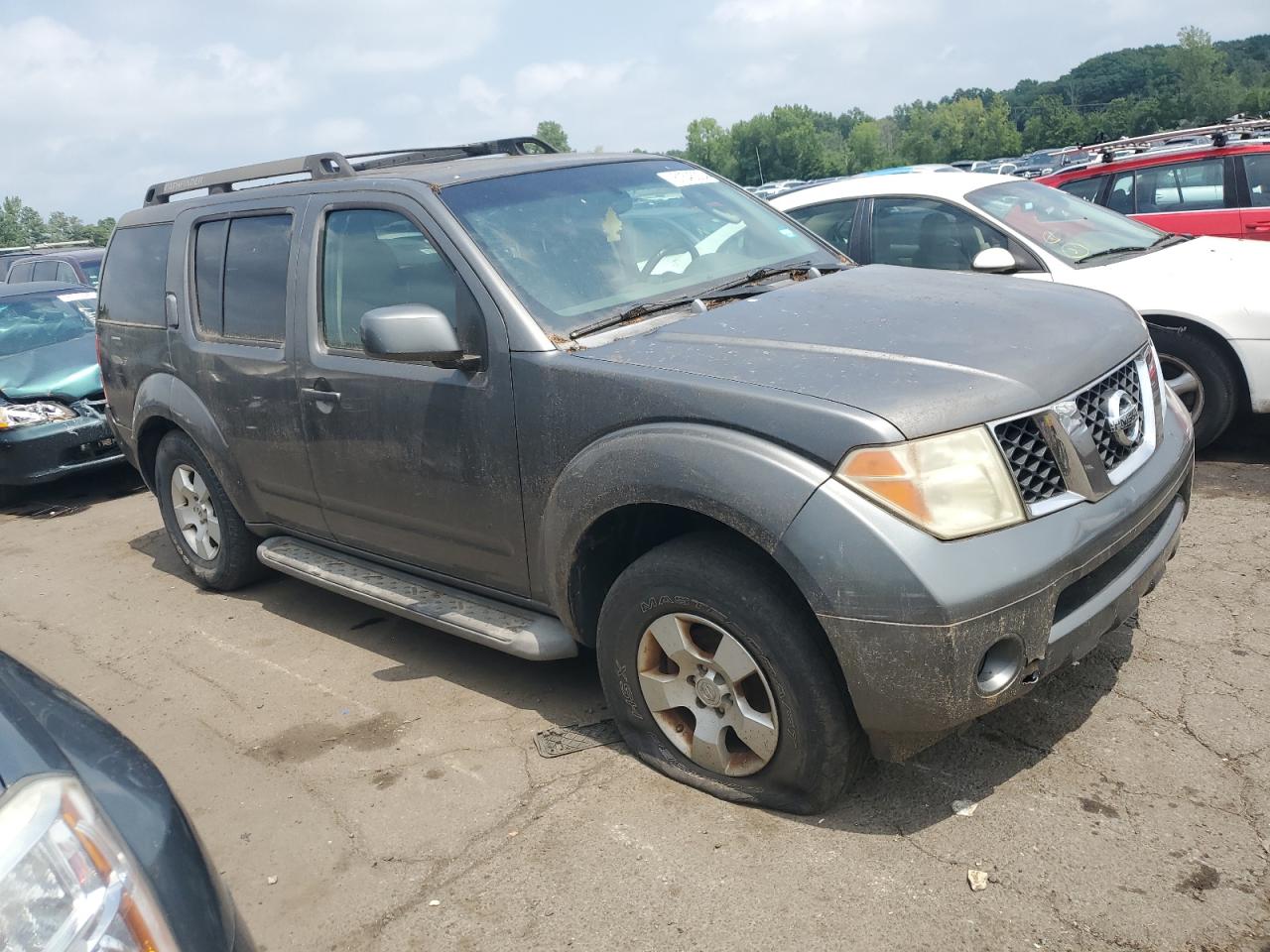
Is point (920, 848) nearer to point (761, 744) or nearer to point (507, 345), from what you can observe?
point (761, 744)

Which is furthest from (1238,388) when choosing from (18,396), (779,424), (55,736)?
(18,396)

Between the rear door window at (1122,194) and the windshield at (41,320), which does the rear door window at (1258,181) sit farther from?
the windshield at (41,320)

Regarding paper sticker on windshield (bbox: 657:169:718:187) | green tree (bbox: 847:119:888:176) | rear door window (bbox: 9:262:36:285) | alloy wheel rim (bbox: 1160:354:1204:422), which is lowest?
alloy wheel rim (bbox: 1160:354:1204:422)

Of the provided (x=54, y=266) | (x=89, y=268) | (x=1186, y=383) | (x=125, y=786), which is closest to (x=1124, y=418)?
(x=125, y=786)

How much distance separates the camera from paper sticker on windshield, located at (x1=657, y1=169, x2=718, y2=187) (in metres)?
4.36

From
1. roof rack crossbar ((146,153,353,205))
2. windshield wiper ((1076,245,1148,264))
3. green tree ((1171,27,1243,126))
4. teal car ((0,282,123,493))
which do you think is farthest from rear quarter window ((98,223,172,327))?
green tree ((1171,27,1243,126))

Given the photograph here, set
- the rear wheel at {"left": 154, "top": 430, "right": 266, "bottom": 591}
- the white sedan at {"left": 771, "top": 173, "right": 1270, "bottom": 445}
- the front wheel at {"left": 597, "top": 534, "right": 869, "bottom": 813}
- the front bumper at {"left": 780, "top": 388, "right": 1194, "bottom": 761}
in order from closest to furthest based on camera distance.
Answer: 1. the front bumper at {"left": 780, "top": 388, "right": 1194, "bottom": 761}
2. the front wheel at {"left": 597, "top": 534, "right": 869, "bottom": 813}
3. the rear wheel at {"left": 154, "top": 430, "right": 266, "bottom": 591}
4. the white sedan at {"left": 771, "top": 173, "right": 1270, "bottom": 445}

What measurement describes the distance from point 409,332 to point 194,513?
2.68 m

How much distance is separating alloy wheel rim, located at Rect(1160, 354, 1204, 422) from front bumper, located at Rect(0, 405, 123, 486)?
22.8 feet

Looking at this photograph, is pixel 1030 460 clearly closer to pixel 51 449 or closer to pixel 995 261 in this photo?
pixel 995 261

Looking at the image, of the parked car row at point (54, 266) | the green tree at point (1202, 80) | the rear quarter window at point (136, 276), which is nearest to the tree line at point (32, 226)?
the parked car row at point (54, 266)

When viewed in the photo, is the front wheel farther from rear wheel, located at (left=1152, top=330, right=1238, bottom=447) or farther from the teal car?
the teal car

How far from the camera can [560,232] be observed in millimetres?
3773

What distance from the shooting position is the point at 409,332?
337cm
